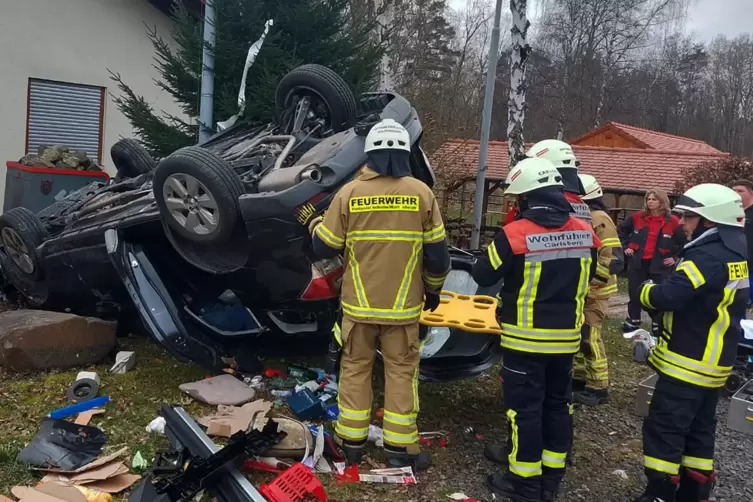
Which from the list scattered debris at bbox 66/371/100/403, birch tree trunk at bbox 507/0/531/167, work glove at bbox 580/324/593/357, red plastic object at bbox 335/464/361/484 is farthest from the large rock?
birch tree trunk at bbox 507/0/531/167

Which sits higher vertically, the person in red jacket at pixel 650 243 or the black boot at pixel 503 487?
Answer: the person in red jacket at pixel 650 243

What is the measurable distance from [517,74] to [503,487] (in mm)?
7911

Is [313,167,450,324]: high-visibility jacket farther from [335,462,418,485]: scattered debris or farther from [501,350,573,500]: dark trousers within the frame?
[335,462,418,485]: scattered debris

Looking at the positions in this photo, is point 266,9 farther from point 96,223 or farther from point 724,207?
point 724,207

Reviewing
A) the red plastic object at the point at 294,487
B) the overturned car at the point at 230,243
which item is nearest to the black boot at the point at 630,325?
the overturned car at the point at 230,243

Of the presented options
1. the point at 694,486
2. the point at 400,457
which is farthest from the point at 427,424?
the point at 694,486

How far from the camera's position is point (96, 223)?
459cm

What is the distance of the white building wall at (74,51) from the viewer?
30.8ft

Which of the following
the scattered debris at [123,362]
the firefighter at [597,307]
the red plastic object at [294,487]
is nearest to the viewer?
the red plastic object at [294,487]

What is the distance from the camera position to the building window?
31.9 feet

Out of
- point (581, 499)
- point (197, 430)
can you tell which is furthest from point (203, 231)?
point (581, 499)

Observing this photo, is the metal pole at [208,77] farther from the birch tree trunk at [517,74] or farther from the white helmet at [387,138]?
the birch tree trunk at [517,74]

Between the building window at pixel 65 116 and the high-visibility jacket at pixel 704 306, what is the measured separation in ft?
30.4

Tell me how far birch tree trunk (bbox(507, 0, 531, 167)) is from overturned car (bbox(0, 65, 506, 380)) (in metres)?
5.68
